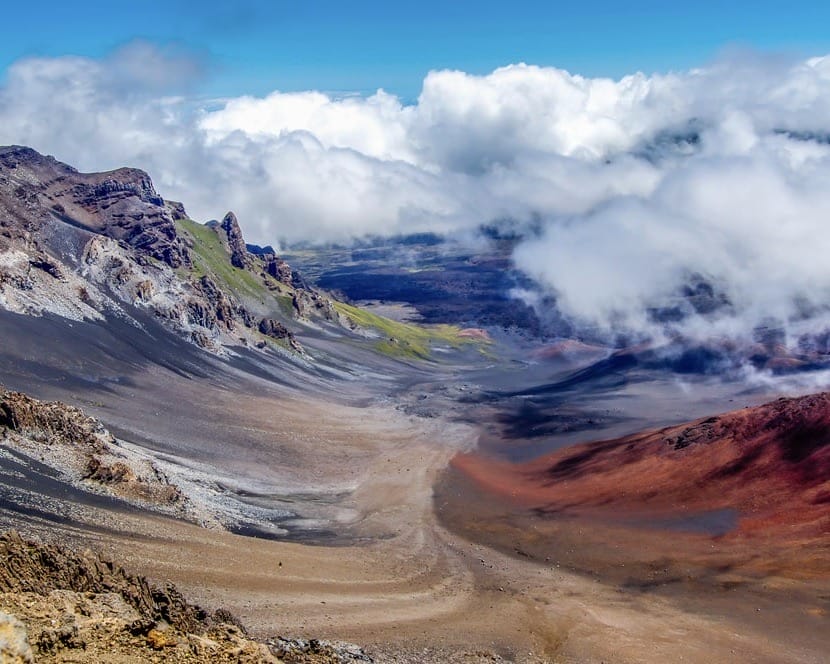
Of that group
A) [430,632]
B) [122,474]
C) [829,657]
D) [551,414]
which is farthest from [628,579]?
[551,414]

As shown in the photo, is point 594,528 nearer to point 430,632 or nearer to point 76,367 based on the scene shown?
point 430,632

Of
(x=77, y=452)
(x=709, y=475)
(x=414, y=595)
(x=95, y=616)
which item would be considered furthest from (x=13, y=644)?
(x=709, y=475)

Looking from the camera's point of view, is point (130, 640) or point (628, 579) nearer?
point (130, 640)

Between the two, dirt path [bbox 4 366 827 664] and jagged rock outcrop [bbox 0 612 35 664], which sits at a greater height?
jagged rock outcrop [bbox 0 612 35 664]

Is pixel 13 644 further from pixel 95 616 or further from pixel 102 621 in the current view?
pixel 95 616

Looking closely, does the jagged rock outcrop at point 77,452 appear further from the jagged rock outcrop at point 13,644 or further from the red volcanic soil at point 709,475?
the jagged rock outcrop at point 13,644

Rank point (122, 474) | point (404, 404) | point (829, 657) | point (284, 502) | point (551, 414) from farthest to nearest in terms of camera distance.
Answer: point (404, 404) → point (551, 414) → point (284, 502) → point (122, 474) → point (829, 657)

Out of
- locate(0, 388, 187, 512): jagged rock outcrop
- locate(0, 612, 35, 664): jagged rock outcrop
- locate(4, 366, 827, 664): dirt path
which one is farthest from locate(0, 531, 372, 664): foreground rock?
locate(0, 388, 187, 512): jagged rock outcrop

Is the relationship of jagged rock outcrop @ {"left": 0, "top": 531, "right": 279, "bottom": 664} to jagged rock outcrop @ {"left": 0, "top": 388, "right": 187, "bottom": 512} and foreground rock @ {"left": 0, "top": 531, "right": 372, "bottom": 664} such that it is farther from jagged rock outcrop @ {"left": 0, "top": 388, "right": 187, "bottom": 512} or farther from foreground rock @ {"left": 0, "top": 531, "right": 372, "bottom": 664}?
jagged rock outcrop @ {"left": 0, "top": 388, "right": 187, "bottom": 512}

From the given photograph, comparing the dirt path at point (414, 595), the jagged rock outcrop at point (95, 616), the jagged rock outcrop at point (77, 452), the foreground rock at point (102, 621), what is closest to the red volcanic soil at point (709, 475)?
the dirt path at point (414, 595)
